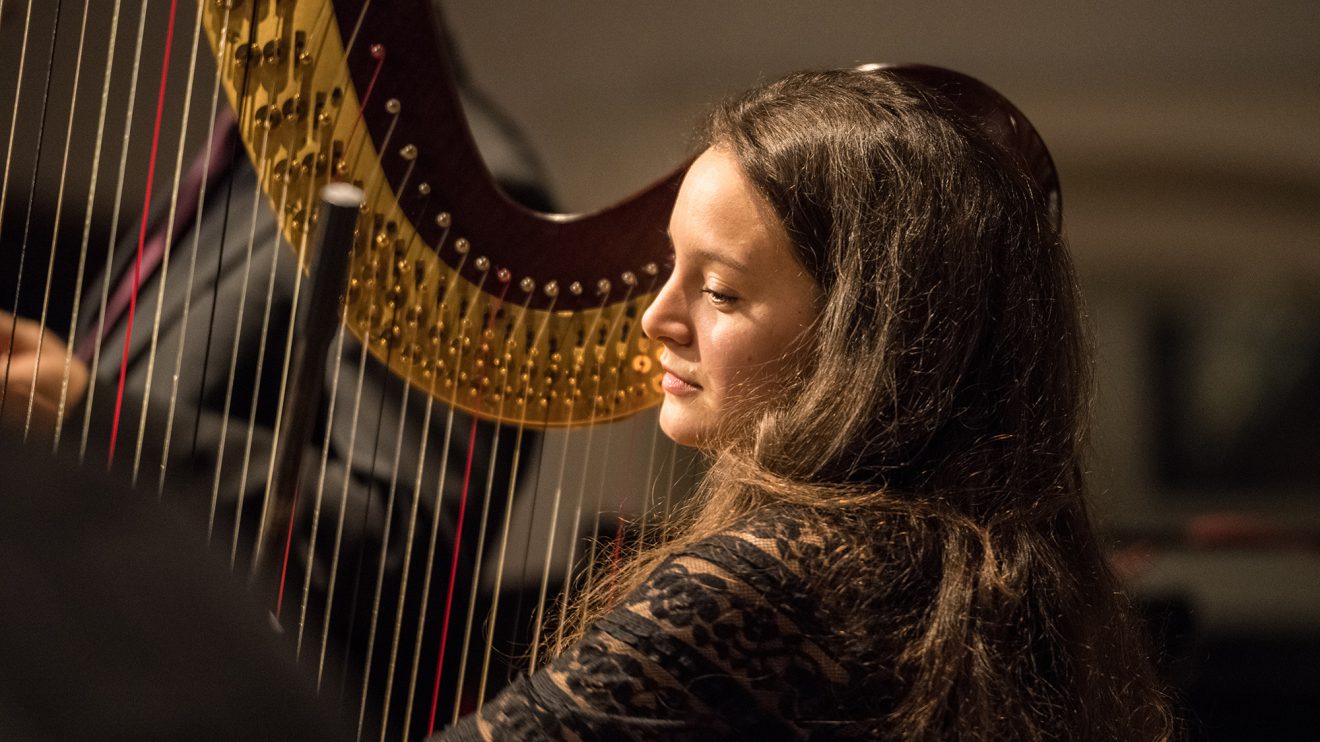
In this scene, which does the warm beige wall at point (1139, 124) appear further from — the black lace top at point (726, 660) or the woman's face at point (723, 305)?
the black lace top at point (726, 660)

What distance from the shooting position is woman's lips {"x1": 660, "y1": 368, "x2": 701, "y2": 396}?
40.5 inches

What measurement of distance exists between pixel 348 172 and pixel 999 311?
498 mm

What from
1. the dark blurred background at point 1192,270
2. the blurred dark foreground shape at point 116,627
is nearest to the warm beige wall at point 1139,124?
the dark blurred background at point 1192,270

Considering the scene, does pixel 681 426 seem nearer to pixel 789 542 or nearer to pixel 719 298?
pixel 719 298

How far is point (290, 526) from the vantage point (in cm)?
102

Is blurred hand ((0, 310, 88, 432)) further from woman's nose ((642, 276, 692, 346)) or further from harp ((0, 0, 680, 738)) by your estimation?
woman's nose ((642, 276, 692, 346))

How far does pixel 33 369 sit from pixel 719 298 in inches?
18.8

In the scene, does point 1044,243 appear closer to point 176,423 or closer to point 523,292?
point 523,292

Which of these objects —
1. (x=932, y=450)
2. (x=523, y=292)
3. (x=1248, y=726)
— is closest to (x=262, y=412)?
(x=523, y=292)

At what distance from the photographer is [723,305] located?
3.28 feet

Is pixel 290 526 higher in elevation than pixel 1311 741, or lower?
higher

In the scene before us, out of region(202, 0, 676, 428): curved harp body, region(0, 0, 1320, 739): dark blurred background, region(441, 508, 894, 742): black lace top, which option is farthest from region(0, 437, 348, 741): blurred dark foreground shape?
region(0, 0, 1320, 739): dark blurred background

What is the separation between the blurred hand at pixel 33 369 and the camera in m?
0.81

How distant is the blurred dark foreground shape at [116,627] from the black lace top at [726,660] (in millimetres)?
508
